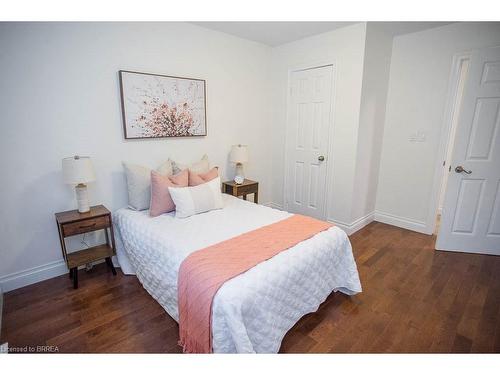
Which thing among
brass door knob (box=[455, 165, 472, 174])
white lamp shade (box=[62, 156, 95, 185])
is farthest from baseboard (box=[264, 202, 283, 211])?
white lamp shade (box=[62, 156, 95, 185])

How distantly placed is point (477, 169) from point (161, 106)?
331 centimetres

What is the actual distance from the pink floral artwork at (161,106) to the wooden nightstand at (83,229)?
81 centimetres

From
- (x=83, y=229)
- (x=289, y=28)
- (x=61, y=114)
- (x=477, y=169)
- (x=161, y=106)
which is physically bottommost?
(x=83, y=229)

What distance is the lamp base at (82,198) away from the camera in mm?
2219

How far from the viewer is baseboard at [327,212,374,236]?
3.29 m

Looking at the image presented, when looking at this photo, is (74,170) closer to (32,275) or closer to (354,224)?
(32,275)

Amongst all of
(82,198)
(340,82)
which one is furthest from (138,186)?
(340,82)

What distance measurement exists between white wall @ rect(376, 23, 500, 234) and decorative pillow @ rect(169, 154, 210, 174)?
242 cm

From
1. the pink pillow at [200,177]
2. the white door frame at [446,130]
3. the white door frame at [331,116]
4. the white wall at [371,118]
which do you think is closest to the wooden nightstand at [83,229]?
the pink pillow at [200,177]

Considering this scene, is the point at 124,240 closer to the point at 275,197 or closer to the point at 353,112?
the point at 275,197

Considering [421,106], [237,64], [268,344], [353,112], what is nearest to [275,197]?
[353,112]

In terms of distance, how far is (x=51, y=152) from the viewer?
2.20 m

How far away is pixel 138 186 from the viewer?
2477 millimetres

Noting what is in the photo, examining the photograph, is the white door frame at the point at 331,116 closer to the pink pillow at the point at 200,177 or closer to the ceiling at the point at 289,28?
the ceiling at the point at 289,28
